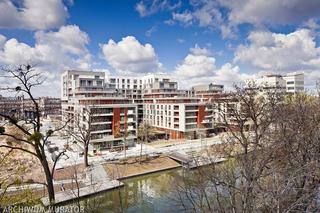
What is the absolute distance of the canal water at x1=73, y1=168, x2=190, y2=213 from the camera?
21797 mm

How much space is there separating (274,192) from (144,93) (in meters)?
61.6

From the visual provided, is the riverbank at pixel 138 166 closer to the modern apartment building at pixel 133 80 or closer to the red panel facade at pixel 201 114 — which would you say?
the red panel facade at pixel 201 114

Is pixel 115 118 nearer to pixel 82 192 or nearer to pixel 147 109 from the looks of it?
pixel 82 192

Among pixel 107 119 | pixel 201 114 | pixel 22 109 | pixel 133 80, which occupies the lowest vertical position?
pixel 107 119

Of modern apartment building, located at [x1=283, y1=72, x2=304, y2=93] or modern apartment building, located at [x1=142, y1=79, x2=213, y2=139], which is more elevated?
modern apartment building, located at [x1=283, y1=72, x2=304, y2=93]

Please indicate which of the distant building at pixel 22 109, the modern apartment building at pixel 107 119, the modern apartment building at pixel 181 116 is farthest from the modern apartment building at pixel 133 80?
the distant building at pixel 22 109

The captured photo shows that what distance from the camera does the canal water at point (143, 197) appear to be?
21.8 m

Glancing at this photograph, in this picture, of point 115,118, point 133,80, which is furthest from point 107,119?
point 133,80

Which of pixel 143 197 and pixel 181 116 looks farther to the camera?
pixel 181 116

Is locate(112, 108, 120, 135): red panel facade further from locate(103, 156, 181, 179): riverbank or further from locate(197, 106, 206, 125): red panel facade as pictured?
locate(197, 106, 206, 125): red panel facade

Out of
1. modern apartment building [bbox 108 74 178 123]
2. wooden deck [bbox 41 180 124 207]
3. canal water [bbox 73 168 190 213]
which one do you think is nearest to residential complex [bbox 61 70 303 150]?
canal water [bbox 73 168 190 213]

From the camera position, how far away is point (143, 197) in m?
25.2

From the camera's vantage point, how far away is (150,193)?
86.2 feet

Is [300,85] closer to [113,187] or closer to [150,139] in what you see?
[150,139]
